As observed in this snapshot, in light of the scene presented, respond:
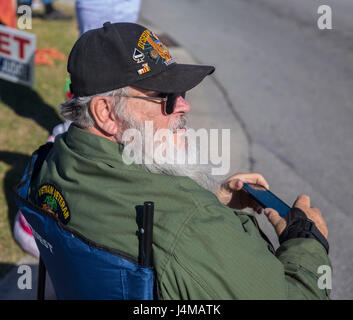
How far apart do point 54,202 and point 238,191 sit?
0.88 meters

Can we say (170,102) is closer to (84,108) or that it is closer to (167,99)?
(167,99)

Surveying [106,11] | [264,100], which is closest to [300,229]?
[106,11]

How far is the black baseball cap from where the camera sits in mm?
1541

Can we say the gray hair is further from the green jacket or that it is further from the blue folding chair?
the blue folding chair

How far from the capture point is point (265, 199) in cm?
195

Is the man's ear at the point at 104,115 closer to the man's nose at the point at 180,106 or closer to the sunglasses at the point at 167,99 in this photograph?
the sunglasses at the point at 167,99

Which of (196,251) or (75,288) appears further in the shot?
(75,288)

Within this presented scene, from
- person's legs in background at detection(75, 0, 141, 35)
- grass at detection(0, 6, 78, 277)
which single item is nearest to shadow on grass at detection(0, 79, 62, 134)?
grass at detection(0, 6, 78, 277)

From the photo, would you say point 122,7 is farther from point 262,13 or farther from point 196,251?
point 262,13

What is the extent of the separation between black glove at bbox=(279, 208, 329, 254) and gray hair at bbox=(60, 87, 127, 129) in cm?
73

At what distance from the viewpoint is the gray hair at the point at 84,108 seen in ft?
5.21
